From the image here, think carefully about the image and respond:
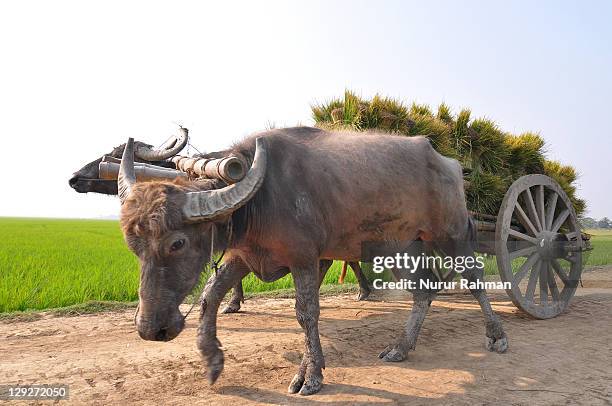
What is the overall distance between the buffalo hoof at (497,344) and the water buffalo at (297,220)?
0.04ft

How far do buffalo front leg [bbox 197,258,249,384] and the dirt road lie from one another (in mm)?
144

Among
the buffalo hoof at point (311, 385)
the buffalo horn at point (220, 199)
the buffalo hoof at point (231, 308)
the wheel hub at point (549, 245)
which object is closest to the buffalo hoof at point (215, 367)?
the buffalo hoof at point (311, 385)

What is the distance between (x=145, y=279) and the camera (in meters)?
2.79

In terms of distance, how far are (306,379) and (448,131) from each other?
3.90 meters

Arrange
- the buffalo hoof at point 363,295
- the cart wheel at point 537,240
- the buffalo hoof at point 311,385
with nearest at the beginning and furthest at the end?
the buffalo hoof at point 311,385, the cart wheel at point 537,240, the buffalo hoof at point 363,295

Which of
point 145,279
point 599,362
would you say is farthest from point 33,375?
point 599,362

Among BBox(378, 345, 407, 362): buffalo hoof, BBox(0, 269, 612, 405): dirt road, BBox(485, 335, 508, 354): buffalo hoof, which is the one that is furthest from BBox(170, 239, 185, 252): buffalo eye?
BBox(485, 335, 508, 354): buffalo hoof

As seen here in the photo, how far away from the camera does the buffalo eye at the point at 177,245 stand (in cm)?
283

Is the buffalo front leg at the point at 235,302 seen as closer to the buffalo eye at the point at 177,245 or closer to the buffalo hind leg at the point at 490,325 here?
the buffalo hind leg at the point at 490,325

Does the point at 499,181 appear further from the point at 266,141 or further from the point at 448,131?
the point at 266,141

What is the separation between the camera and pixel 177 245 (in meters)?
2.85

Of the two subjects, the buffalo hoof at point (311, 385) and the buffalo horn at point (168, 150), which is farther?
the buffalo horn at point (168, 150)

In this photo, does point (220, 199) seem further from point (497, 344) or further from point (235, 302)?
point (235, 302)

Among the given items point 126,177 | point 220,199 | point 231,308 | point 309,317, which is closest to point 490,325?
point 309,317
